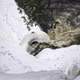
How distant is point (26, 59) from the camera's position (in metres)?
6.75

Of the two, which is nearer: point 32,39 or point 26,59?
point 26,59

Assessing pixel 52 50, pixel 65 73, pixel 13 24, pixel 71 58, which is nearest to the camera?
pixel 65 73

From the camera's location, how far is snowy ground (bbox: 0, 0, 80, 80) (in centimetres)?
591

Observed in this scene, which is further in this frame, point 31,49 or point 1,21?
point 1,21

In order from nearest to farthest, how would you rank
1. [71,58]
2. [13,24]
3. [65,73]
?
[65,73]
[71,58]
[13,24]

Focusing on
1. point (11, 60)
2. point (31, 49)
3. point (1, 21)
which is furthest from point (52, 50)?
point (1, 21)

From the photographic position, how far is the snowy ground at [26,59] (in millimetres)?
5914

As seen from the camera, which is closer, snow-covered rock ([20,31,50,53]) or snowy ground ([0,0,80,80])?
snowy ground ([0,0,80,80])

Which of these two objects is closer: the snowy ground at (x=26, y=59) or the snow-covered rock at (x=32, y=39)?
the snowy ground at (x=26, y=59)

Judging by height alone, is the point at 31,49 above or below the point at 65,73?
below

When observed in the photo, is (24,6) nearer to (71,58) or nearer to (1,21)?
(1,21)

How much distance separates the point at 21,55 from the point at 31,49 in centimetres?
42

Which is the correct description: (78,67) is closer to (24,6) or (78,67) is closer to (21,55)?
(21,55)

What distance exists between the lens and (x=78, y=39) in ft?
24.3
